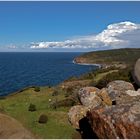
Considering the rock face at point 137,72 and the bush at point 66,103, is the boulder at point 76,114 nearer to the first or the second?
the bush at point 66,103

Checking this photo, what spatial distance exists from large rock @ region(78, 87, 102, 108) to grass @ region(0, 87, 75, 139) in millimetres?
1819

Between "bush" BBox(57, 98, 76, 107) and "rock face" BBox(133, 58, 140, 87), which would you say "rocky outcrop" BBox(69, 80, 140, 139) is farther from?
"bush" BBox(57, 98, 76, 107)

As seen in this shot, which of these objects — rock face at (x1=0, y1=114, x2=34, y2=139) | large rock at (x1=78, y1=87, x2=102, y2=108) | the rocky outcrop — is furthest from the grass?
the rocky outcrop

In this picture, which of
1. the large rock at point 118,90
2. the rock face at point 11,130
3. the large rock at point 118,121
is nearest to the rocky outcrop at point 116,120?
the large rock at point 118,121

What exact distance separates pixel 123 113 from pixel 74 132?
21.5ft

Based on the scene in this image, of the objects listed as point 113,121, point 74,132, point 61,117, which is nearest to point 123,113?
point 113,121

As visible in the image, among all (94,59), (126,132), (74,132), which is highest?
(126,132)

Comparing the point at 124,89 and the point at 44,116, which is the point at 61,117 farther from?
the point at 124,89

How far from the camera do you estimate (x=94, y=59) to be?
19625 centimetres

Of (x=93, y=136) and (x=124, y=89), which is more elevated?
(x=124, y=89)

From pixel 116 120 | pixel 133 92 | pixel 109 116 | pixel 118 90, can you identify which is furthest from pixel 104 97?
pixel 116 120

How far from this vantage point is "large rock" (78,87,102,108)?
1212 inches

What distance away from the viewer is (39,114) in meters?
31.2

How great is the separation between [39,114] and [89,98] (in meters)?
4.65
